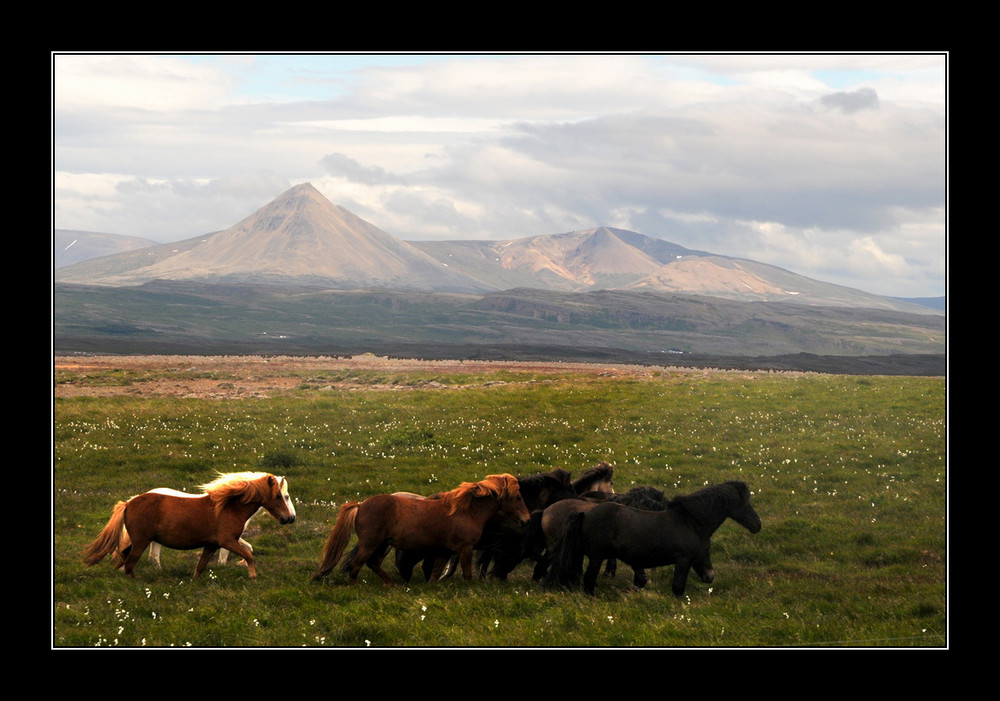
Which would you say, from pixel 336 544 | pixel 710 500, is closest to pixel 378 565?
pixel 336 544

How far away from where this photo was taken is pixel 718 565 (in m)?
17.2

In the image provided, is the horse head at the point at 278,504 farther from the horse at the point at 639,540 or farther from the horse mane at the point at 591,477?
the horse mane at the point at 591,477

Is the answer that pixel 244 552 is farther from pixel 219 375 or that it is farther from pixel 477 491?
pixel 219 375

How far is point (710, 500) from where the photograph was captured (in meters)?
15.4

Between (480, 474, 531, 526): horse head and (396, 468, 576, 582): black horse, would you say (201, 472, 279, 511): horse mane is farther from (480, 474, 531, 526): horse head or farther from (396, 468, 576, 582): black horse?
(480, 474, 531, 526): horse head

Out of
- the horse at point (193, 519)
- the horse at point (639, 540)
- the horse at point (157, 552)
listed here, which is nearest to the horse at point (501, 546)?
the horse at point (639, 540)

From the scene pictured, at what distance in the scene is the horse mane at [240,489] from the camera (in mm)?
15102

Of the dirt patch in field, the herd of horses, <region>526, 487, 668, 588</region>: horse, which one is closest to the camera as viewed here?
the herd of horses

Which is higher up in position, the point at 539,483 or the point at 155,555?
the point at 539,483

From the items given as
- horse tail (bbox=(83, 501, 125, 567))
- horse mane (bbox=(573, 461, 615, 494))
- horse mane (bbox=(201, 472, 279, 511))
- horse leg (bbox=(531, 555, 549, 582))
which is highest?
horse mane (bbox=(201, 472, 279, 511))

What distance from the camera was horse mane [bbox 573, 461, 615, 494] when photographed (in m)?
18.1

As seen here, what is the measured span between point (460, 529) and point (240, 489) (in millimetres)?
3972

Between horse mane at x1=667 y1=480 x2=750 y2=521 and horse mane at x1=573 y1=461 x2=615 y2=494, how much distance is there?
2.62 m

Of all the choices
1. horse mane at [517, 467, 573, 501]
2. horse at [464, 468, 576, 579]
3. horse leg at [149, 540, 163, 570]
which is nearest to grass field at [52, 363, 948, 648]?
horse leg at [149, 540, 163, 570]
